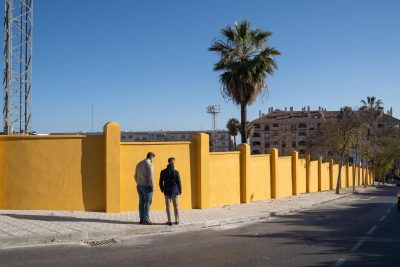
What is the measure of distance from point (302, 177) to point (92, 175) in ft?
60.4

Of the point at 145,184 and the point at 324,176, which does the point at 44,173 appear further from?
the point at 324,176

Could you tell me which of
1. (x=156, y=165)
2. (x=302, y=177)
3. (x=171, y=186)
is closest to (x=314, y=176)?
(x=302, y=177)

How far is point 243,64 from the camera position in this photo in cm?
2430

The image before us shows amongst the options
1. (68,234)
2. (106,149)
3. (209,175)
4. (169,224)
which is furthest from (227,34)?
(68,234)

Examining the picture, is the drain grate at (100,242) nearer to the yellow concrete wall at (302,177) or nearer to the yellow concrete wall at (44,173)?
the yellow concrete wall at (44,173)

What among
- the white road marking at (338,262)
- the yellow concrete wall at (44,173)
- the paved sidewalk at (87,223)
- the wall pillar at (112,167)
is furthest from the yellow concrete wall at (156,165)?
the white road marking at (338,262)

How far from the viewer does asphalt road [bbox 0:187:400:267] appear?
27.8ft

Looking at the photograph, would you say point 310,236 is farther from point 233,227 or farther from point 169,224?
point 169,224

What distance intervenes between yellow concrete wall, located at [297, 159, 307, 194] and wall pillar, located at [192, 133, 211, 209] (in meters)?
12.6

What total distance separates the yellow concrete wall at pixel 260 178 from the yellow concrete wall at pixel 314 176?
9924mm

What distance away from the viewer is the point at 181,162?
16.3m

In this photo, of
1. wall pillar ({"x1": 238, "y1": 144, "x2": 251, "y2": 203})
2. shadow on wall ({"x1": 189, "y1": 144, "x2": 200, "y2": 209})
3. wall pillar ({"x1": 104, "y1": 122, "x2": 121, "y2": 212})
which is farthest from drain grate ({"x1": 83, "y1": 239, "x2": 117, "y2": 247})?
wall pillar ({"x1": 238, "y1": 144, "x2": 251, "y2": 203})

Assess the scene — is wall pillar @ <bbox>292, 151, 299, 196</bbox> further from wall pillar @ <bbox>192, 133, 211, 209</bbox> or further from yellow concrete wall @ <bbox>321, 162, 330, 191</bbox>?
wall pillar @ <bbox>192, 133, 211, 209</bbox>

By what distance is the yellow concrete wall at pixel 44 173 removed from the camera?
14.0 meters
